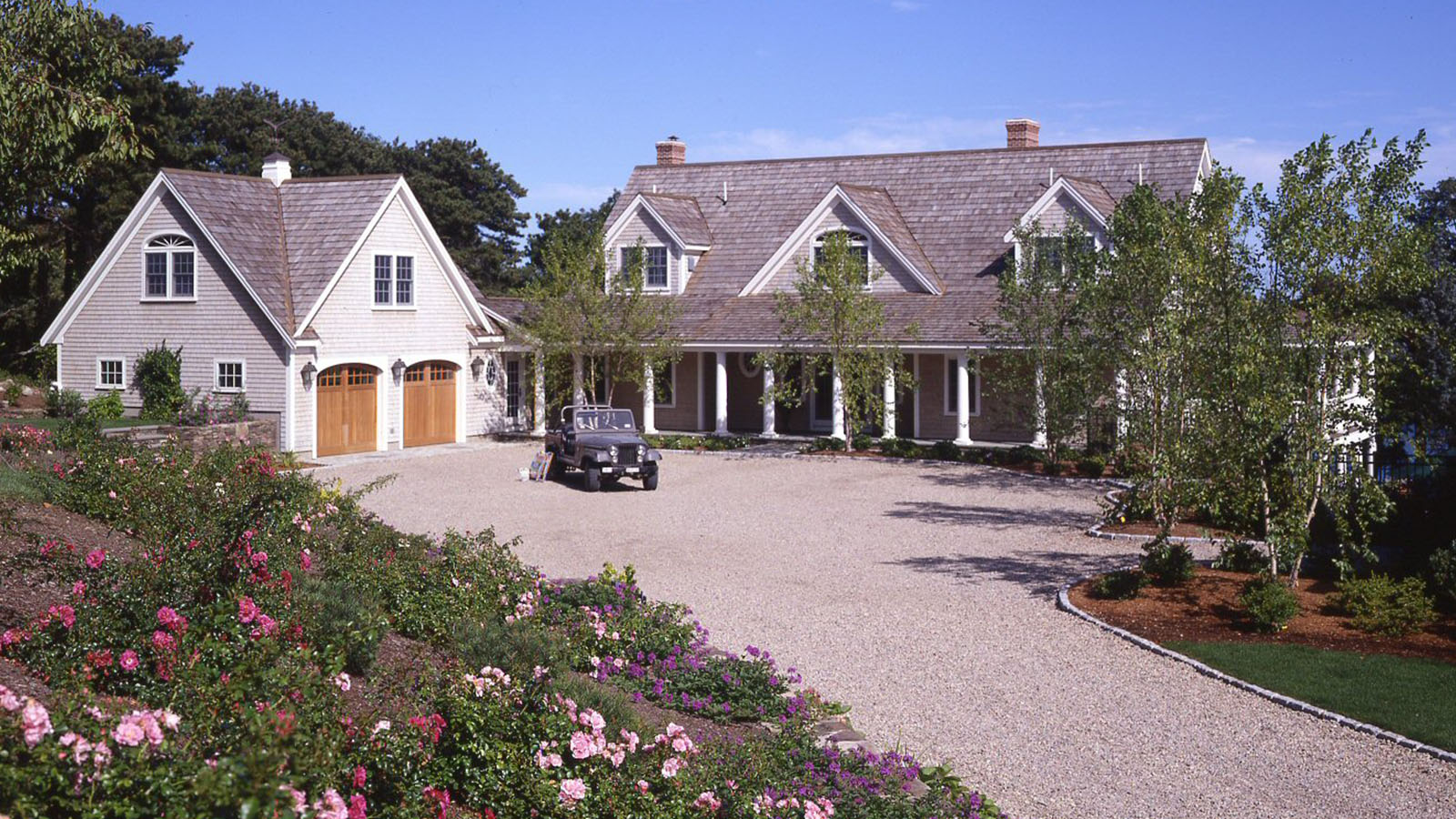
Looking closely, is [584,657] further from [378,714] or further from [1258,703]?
[1258,703]

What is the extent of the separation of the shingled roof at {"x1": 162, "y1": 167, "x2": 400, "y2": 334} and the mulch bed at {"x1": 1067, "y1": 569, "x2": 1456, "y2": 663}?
67.5 ft

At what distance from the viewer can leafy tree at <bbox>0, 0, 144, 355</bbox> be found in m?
12.0

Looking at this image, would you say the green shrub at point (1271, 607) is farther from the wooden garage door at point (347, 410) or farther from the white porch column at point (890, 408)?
the wooden garage door at point (347, 410)

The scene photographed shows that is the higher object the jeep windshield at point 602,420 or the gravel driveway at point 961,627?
the jeep windshield at point 602,420

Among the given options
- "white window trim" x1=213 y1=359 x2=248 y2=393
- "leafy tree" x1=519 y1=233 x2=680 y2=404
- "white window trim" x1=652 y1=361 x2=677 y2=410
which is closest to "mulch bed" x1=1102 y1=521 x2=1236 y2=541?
"leafy tree" x1=519 y1=233 x2=680 y2=404

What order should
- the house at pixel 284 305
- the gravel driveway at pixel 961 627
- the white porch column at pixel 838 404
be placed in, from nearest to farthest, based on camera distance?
the gravel driveway at pixel 961 627
the house at pixel 284 305
the white porch column at pixel 838 404

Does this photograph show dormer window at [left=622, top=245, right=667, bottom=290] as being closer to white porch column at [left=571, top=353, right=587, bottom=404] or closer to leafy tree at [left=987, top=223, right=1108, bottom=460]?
white porch column at [left=571, top=353, right=587, bottom=404]

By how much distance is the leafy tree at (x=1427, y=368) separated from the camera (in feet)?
52.4

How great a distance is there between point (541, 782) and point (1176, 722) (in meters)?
5.99

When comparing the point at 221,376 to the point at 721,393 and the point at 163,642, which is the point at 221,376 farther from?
the point at 163,642

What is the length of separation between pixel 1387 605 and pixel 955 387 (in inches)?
843

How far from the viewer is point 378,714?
23.6 ft

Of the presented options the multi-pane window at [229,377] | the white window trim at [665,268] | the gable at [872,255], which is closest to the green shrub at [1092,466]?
the gable at [872,255]

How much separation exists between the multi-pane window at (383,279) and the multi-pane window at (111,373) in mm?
6107
